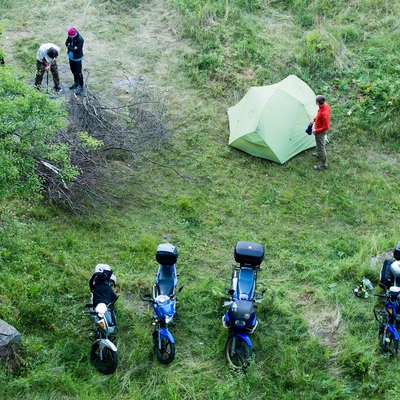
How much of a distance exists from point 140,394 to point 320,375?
2.48m

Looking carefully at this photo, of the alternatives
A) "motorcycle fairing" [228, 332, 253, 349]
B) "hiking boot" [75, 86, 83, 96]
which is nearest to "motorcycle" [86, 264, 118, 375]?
"motorcycle fairing" [228, 332, 253, 349]

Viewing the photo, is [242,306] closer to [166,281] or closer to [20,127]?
[166,281]

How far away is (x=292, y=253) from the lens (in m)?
11.0

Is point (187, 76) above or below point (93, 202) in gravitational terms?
above

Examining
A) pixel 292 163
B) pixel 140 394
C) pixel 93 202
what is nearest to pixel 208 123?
pixel 292 163

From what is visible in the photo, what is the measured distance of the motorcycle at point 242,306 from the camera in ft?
29.0

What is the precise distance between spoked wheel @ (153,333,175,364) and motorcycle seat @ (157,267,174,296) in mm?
707

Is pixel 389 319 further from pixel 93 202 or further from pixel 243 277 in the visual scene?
pixel 93 202

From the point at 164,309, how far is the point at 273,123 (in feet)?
18.3

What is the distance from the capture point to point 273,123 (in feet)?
42.8

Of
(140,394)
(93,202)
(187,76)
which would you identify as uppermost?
(187,76)

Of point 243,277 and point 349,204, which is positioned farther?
point 349,204

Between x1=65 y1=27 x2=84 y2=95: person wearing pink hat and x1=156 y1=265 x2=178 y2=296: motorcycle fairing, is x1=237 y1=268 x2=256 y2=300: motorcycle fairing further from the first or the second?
x1=65 y1=27 x2=84 y2=95: person wearing pink hat

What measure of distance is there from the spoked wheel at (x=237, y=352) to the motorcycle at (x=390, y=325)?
195cm
